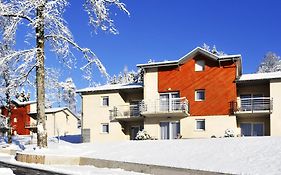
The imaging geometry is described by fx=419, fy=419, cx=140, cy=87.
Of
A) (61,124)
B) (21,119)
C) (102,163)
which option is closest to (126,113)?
(102,163)

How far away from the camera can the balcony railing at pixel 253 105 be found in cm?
3228

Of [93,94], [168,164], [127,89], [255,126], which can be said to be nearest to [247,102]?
[255,126]

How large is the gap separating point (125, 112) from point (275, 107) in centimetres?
1324

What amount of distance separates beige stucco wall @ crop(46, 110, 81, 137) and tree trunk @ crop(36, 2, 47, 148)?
44.1 m

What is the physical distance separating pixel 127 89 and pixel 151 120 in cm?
411

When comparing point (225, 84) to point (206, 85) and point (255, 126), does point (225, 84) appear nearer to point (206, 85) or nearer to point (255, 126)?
point (206, 85)

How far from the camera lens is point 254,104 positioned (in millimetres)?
33062

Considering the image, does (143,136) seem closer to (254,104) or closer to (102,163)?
(254,104)

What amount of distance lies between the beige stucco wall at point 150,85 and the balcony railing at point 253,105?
6944 mm

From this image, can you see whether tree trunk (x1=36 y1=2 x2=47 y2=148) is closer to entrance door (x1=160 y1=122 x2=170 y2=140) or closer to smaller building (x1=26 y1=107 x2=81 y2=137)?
entrance door (x1=160 y1=122 x2=170 y2=140)

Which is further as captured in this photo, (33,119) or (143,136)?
(33,119)

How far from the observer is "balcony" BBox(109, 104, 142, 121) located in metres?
37.5

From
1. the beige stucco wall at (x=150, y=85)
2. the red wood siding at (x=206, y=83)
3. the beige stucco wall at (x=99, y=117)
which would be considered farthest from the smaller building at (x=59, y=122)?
the red wood siding at (x=206, y=83)

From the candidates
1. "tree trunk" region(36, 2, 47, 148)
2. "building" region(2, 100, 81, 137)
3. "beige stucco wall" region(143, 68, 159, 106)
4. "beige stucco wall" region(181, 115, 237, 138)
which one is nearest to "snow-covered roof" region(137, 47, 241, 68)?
"beige stucco wall" region(143, 68, 159, 106)
